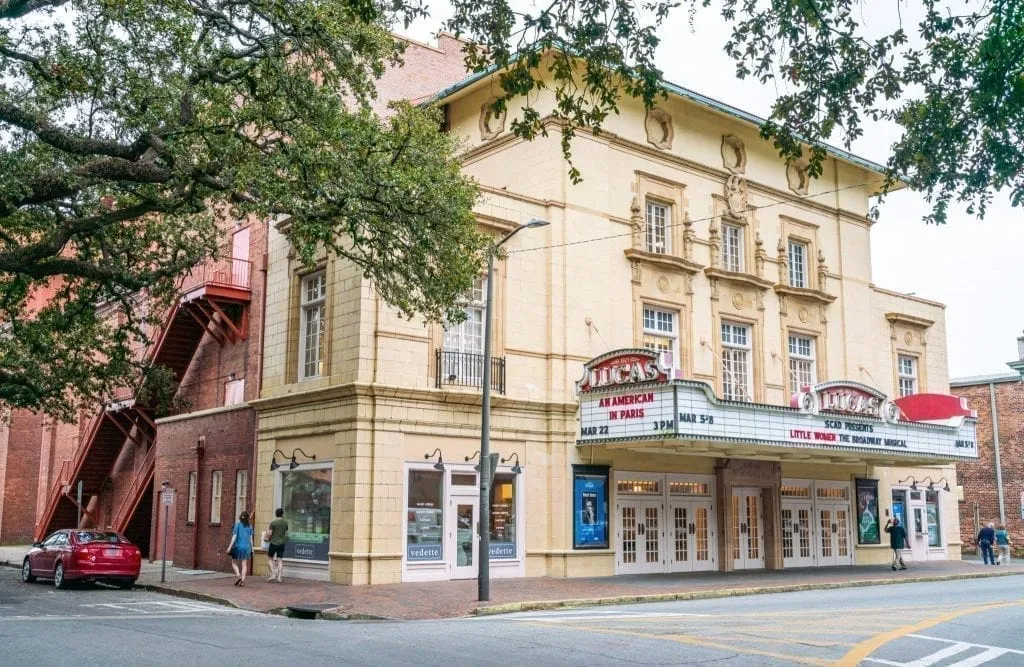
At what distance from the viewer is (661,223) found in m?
28.7

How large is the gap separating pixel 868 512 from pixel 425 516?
1649cm

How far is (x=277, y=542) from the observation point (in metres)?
22.7

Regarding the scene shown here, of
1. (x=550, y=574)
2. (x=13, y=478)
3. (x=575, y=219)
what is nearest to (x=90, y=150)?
(x=575, y=219)

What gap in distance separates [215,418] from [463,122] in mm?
11184

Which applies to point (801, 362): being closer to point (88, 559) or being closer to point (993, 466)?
point (993, 466)

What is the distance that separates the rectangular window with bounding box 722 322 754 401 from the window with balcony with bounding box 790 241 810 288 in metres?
3.20

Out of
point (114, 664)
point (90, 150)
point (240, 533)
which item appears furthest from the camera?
point (240, 533)

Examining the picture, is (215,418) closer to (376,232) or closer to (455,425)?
(455,425)

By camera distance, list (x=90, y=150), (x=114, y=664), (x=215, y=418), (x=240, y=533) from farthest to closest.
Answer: (x=215, y=418)
(x=240, y=533)
(x=90, y=150)
(x=114, y=664)

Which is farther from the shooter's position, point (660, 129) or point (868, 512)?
point (868, 512)

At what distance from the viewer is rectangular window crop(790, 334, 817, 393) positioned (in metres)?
31.4

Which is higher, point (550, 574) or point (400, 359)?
point (400, 359)

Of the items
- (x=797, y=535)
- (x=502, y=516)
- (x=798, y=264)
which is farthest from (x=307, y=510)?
(x=798, y=264)

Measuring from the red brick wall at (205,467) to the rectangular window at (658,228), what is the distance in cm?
1183
